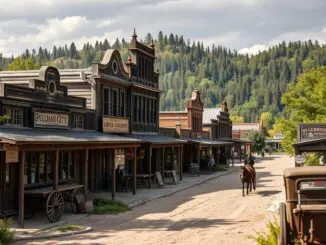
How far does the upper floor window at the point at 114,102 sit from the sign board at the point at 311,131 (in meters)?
11.0

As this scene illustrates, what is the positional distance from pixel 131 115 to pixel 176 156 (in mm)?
13655

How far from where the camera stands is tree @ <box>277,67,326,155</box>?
35.6 metres

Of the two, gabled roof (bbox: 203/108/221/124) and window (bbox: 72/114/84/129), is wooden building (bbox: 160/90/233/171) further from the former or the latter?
window (bbox: 72/114/84/129)

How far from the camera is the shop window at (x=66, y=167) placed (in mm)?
→ 25000

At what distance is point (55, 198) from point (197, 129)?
1452 inches

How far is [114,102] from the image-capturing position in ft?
103

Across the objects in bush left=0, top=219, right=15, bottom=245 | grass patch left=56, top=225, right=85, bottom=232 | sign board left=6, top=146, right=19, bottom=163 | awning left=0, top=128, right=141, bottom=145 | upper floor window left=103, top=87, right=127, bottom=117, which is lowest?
grass patch left=56, top=225, right=85, bottom=232

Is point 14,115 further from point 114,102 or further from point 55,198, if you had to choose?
point 114,102

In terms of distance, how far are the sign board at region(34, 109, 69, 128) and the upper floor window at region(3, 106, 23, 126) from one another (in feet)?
2.43

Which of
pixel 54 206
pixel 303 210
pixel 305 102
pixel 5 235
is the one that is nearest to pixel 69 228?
pixel 54 206

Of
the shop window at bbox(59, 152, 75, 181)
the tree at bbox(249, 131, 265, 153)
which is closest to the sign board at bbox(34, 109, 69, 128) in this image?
the shop window at bbox(59, 152, 75, 181)

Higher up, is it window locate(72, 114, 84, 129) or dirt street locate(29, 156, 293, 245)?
window locate(72, 114, 84, 129)

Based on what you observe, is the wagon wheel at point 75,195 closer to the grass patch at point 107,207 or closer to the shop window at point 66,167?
the grass patch at point 107,207

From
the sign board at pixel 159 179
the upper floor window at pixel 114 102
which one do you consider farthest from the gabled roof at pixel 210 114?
the upper floor window at pixel 114 102
